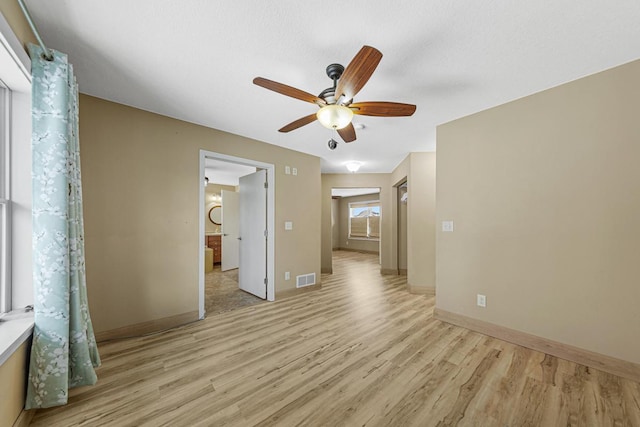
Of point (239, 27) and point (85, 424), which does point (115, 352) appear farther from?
point (239, 27)

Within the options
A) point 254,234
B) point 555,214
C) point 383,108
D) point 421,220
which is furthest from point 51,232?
point 421,220

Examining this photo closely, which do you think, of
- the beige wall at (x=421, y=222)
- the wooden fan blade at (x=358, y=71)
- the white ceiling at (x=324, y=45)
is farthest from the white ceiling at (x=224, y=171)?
the wooden fan blade at (x=358, y=71)

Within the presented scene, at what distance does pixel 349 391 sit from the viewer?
168 centimetres

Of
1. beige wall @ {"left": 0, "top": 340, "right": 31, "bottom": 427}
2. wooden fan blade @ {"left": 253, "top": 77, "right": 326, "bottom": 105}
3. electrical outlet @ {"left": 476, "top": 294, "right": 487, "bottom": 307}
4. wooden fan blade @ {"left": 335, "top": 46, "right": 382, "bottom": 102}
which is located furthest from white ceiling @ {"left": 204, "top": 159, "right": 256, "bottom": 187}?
electrical outlet @ {"left": 476, "top": 294, "right": 487, "bottom": 307}

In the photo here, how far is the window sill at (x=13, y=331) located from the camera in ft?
3.80

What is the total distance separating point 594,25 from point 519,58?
0.37m

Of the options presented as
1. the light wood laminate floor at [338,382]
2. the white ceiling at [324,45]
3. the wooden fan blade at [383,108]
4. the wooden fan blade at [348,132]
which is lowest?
the light wood laminate floor at [338,382]

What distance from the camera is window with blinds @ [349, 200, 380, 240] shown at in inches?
340

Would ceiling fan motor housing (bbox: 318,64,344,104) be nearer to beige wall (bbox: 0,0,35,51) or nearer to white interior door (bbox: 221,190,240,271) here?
beige wall (bbox: 0,0,35,51)

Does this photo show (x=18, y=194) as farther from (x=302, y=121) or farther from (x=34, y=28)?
(x=302, y=121)

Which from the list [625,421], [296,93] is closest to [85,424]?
[296,93]

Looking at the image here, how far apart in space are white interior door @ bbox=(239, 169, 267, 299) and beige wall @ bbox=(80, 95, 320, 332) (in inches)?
30.6

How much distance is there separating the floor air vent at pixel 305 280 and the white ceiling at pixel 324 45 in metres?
2.70

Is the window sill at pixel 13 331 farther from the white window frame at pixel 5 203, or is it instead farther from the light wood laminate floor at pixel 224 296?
the light wood laminate floor at pixel 224 296
